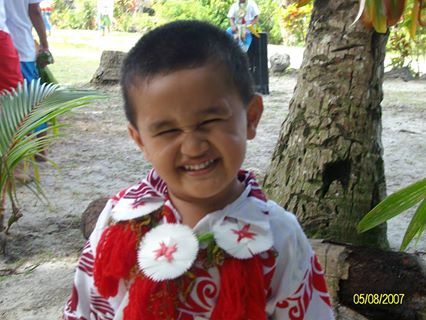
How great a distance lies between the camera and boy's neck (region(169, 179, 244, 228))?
131cm

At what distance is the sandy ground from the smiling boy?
1.63 m

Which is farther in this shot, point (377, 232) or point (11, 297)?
point (377, 232)

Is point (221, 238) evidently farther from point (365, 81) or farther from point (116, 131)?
point (116, 131)

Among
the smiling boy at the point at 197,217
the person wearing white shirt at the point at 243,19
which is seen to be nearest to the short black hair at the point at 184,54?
the smiling boy at the point at 197,217

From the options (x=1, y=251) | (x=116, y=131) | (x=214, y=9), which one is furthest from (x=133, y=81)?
(x=214, y=9)

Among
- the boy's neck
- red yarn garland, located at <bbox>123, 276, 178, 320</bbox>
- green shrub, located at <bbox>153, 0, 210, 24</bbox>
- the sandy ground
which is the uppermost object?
the boy's neck

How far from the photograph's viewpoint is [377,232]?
313 cm

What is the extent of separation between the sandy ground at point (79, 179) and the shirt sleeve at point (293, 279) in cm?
174

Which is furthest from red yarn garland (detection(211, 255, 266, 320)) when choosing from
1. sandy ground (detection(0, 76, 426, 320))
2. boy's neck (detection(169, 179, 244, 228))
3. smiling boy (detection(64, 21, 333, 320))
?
sandy ground (detection(0, 76, 426, 320))

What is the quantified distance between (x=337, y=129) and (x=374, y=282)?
80 centimetres

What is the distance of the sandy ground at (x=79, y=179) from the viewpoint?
9.95ft

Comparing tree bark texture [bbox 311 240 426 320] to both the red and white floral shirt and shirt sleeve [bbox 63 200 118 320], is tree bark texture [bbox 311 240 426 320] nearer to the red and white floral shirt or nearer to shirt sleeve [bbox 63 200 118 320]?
the red and white floral shirt

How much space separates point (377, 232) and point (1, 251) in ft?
6.71

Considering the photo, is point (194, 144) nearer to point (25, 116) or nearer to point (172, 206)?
point (172, 206)
